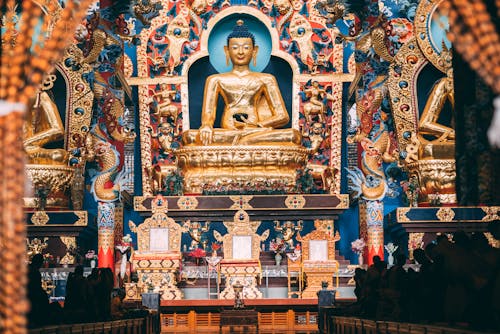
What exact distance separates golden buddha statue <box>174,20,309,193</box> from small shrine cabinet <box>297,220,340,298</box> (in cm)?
323

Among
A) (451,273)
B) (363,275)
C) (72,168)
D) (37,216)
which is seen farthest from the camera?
(72,168)

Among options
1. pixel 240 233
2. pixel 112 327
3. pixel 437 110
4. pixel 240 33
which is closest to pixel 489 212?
pixel 437 110

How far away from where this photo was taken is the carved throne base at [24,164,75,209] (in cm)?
1769

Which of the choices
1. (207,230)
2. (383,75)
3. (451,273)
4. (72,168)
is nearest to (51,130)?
(72,168)

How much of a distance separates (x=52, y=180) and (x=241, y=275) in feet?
14.8

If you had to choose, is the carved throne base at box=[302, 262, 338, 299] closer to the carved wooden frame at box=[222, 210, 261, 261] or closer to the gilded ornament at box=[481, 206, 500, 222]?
the carved wooden frame at box=[222, 210, 261, 261]

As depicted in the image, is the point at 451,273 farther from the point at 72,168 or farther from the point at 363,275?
the point at 72,168

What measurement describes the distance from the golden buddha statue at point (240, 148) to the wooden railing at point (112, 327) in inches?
214

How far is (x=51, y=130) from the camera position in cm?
1819

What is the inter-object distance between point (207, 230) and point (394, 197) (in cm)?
348

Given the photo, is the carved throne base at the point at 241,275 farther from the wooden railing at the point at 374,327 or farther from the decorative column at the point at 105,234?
the decorative column at the point at 105,234

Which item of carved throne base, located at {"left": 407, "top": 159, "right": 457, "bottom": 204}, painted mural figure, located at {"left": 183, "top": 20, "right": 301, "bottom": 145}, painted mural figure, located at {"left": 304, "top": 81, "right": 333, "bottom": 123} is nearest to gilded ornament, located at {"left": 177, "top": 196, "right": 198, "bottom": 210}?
painted mural figure, located at {"left": 183, "top": 20, "right": 301, "bottom": 145}

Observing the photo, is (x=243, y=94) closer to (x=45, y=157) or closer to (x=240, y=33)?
(x=240, y=33)

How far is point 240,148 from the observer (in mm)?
18250
